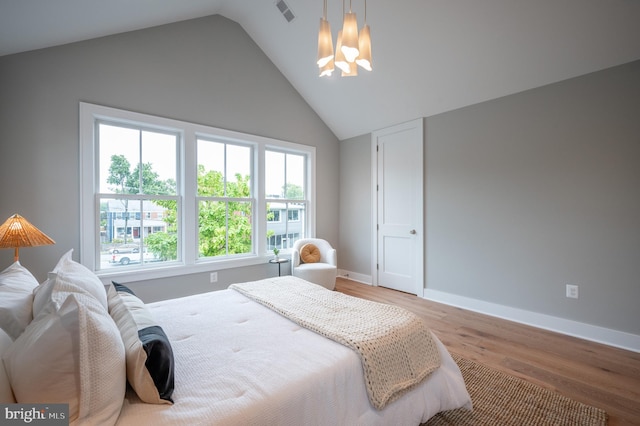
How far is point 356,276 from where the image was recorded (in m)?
4.88

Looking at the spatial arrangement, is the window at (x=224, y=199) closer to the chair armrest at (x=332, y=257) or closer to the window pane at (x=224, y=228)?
the window pane at (x=224, y=228)

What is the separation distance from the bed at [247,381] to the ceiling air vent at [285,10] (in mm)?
3390

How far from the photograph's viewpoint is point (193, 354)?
4.24 feet

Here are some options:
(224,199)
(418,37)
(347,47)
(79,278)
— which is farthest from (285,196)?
(79,278)

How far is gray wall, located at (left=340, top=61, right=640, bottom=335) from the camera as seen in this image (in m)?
2.54

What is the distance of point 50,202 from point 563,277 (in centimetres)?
495

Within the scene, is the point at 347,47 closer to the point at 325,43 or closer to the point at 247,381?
the point at 325,43

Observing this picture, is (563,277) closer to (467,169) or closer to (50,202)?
(467,169)

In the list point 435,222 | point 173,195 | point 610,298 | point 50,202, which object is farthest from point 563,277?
point 50,202

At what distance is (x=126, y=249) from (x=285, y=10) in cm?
329

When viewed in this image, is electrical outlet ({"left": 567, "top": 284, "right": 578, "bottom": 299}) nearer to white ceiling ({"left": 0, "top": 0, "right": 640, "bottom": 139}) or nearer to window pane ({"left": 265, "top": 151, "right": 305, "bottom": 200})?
white ceiling ({"left": 0, "top": 0, "right": 640, "bottom": 139})

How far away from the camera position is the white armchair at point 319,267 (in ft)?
12.4

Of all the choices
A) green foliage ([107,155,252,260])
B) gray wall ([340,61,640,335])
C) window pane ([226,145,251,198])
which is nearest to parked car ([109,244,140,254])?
green foliage ([107,155,252,260])

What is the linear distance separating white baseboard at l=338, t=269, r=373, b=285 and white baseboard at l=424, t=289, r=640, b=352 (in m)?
1.12
